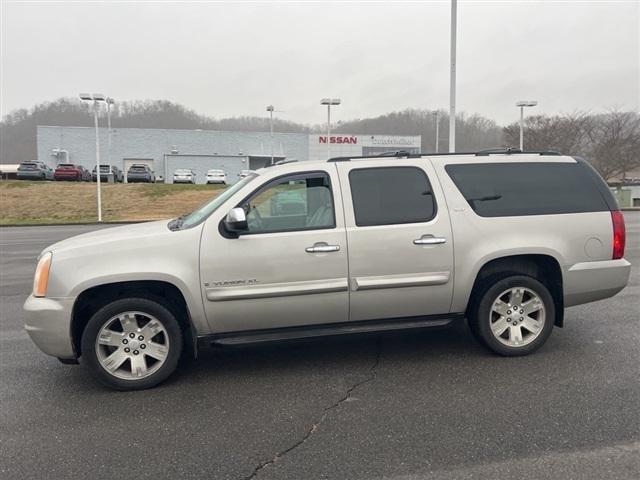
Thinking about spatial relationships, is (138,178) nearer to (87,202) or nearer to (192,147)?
(87,202)

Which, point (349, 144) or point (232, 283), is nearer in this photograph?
point (232, 283)

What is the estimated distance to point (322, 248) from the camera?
4.16 m

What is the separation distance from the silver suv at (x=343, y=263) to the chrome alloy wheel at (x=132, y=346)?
11 millimetres

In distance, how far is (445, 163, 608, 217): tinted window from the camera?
4.59 m

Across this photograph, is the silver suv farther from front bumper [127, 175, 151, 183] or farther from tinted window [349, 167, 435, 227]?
front bumper [127, 175, 151, 183]

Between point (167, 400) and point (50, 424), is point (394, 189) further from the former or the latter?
point (50, 424)

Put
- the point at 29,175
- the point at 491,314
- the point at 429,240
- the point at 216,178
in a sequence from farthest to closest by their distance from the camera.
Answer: the point at 216,178, the point at 29,175, the point at 491,314, the point at 429,240

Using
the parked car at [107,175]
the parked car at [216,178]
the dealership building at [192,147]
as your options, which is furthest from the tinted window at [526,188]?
the dealership building at [192,147]

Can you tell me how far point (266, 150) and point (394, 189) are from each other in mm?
53985

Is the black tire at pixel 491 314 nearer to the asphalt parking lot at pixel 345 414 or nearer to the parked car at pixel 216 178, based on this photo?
the asphalt parking lot at pixel 345 414

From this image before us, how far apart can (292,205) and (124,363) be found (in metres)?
1.92

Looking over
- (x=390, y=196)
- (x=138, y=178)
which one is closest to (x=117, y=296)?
(x=390, y=196)

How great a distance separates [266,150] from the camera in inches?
2249

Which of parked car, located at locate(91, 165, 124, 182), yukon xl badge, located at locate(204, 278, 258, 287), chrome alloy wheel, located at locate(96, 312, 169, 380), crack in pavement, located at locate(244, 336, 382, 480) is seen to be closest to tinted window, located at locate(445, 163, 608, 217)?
crack in pavement, located at locate(244, 336, 382, 480)
